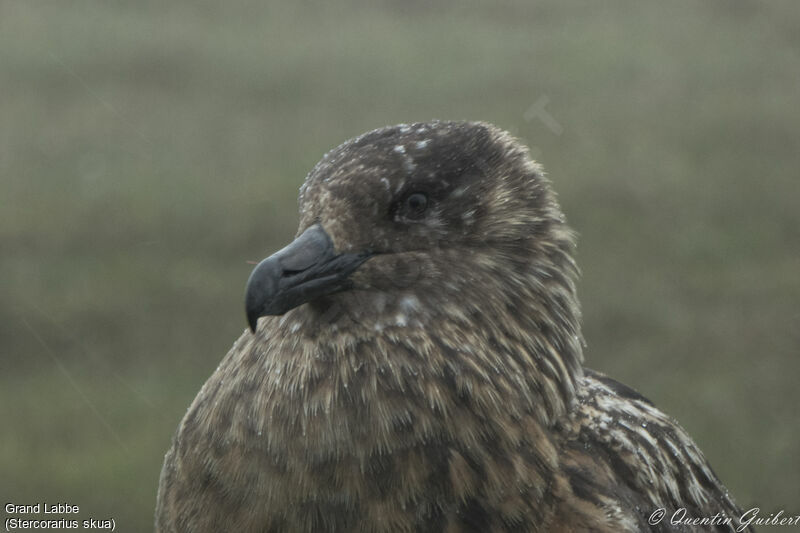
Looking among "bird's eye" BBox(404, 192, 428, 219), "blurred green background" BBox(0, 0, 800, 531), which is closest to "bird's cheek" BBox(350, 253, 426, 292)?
"bird's eye" BBox(404, 192, 428, 219)

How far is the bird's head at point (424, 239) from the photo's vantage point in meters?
2.36

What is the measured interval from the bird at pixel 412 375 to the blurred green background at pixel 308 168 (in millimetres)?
3095

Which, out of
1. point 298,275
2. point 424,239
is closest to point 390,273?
A: point 424,239

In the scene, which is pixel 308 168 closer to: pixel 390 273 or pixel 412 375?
pixel 390 273

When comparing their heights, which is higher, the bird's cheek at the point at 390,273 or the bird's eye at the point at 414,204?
the bird's eye at the point at 414,204

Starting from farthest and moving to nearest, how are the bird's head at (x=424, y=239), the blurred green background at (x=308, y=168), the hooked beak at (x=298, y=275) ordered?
1. the blurred green background at (x=308, y=168)
2. the bird's head at (x=424, y=239)
3. the hooked beak at (x=298, y=275)

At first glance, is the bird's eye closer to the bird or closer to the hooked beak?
the bird

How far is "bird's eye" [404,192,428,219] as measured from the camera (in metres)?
2.46

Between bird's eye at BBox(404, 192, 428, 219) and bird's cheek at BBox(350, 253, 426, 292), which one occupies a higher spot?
bird's eye at BBox(404, 192, 428, 219)

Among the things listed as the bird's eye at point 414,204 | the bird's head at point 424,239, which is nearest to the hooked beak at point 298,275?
the bird's head at point 424,239

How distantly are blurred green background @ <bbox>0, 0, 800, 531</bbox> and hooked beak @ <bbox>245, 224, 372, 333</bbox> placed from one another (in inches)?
130

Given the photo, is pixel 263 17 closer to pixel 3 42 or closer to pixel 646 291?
pixel 3 42

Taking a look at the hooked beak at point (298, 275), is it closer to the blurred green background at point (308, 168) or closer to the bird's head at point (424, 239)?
the bird's head at point (424, 239)

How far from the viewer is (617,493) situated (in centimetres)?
255
